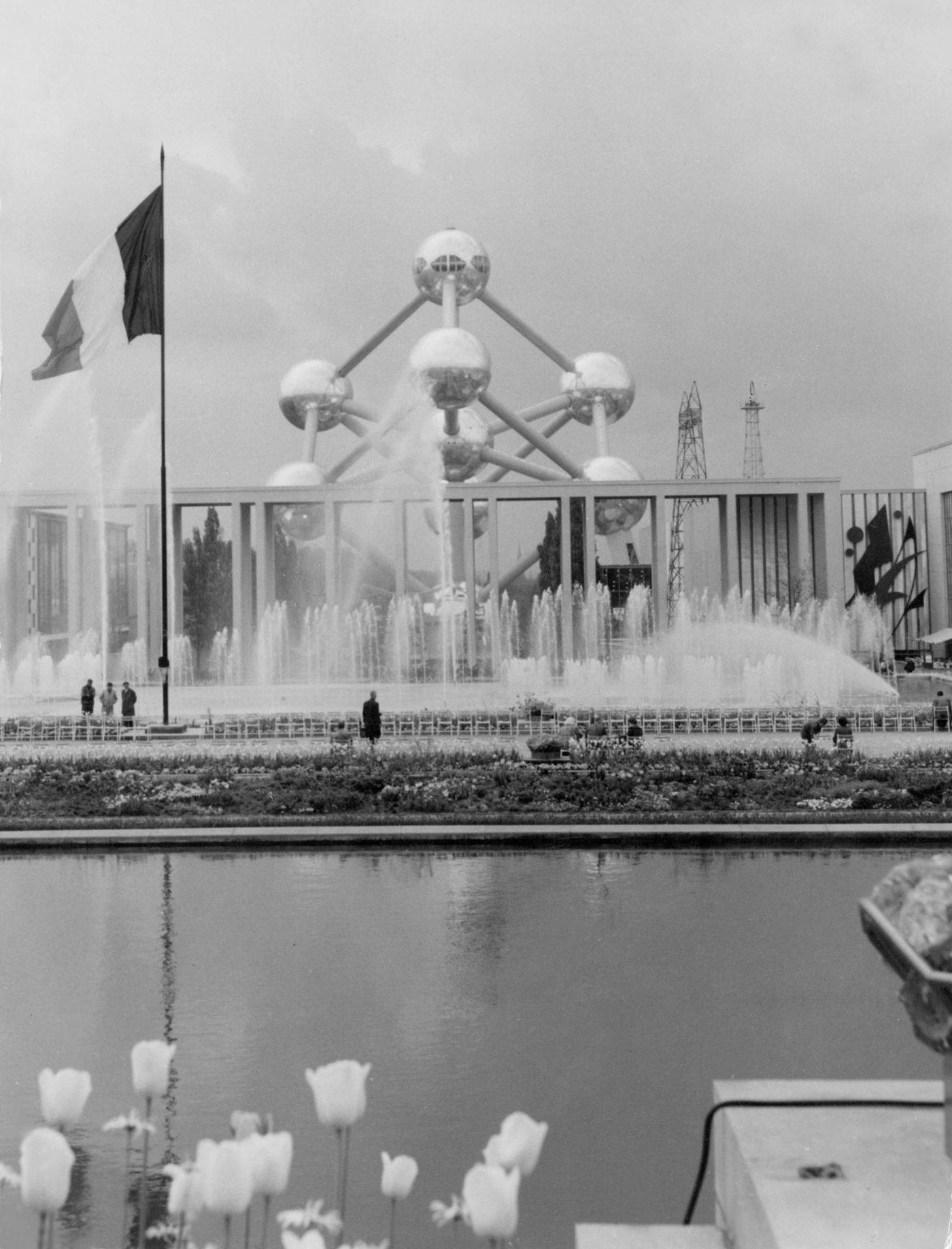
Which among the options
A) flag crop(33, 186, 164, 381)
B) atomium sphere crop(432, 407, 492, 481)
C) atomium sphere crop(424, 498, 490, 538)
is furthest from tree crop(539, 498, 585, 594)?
flag crop(33, 186, 164, 381)

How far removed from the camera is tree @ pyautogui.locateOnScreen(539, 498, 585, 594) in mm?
44125

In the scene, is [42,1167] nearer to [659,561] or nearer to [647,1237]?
[647,1237]

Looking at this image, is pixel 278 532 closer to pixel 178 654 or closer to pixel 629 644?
pixel 178 654

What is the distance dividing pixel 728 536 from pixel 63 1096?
1635 inches

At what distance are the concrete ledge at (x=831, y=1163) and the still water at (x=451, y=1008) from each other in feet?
3.48

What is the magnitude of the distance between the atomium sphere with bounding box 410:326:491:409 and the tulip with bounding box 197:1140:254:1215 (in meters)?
36.4

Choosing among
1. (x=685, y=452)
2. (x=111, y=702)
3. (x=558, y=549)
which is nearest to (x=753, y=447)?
(x=685, y=452)

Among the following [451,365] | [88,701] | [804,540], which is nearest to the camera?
[88,701]

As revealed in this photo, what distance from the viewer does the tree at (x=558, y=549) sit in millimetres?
44125

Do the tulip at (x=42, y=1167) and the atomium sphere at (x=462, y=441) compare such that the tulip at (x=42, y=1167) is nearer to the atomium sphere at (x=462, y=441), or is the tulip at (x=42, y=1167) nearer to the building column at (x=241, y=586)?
the atomium sphere at (x=462, y=441)

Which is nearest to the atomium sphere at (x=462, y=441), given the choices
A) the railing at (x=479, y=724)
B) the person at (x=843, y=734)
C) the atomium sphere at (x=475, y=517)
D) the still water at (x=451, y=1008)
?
the atomium sphere at (x=475, y=517)

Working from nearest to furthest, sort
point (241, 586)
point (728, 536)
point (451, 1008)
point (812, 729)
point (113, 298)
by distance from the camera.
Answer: point (451, 1008) → point (812, 729) → point (113, 298) → point (241, 586) → point (728, 536)

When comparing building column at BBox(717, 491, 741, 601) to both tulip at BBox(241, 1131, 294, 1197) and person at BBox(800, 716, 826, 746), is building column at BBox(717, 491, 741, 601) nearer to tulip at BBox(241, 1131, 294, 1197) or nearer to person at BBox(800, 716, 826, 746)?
person at BBox(800, 716, 826, 746)

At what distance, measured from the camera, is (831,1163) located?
327 cm
